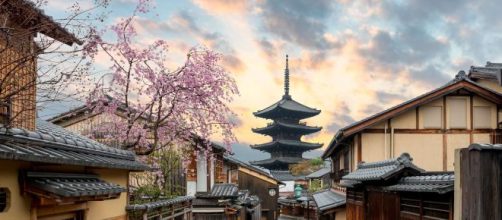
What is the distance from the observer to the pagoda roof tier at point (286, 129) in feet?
224

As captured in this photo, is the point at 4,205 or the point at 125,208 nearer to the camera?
the point at 4,205

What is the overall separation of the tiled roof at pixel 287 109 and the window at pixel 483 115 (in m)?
48.8

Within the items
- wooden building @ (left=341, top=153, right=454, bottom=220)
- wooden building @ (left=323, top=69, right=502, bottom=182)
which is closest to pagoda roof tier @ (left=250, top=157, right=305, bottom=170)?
wooden building @ (left=323, top=69, right=502, bottom=182)

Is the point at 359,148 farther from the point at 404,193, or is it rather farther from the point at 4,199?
the point at 4,199

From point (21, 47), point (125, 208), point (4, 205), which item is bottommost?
point (125, 208)

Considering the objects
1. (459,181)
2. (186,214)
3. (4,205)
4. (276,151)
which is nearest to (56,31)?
(4,205)

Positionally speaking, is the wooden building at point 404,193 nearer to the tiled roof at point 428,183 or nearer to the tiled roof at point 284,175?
the tiled roof at point 428,183

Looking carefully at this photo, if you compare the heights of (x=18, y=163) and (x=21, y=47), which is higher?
(x=21, y=47)

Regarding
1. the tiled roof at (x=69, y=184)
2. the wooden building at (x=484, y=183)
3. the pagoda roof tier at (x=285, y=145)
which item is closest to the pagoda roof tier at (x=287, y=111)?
the pagoda roof tier at (x=285, y=145)

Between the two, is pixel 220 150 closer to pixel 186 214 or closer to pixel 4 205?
pixel 186 214

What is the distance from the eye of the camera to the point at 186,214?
1997 centimetres

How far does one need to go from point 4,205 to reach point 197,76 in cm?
1206

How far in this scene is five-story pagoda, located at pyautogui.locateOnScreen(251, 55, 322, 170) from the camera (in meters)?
68.5

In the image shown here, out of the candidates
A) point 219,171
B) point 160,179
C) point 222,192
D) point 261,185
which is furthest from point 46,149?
point 261,185
